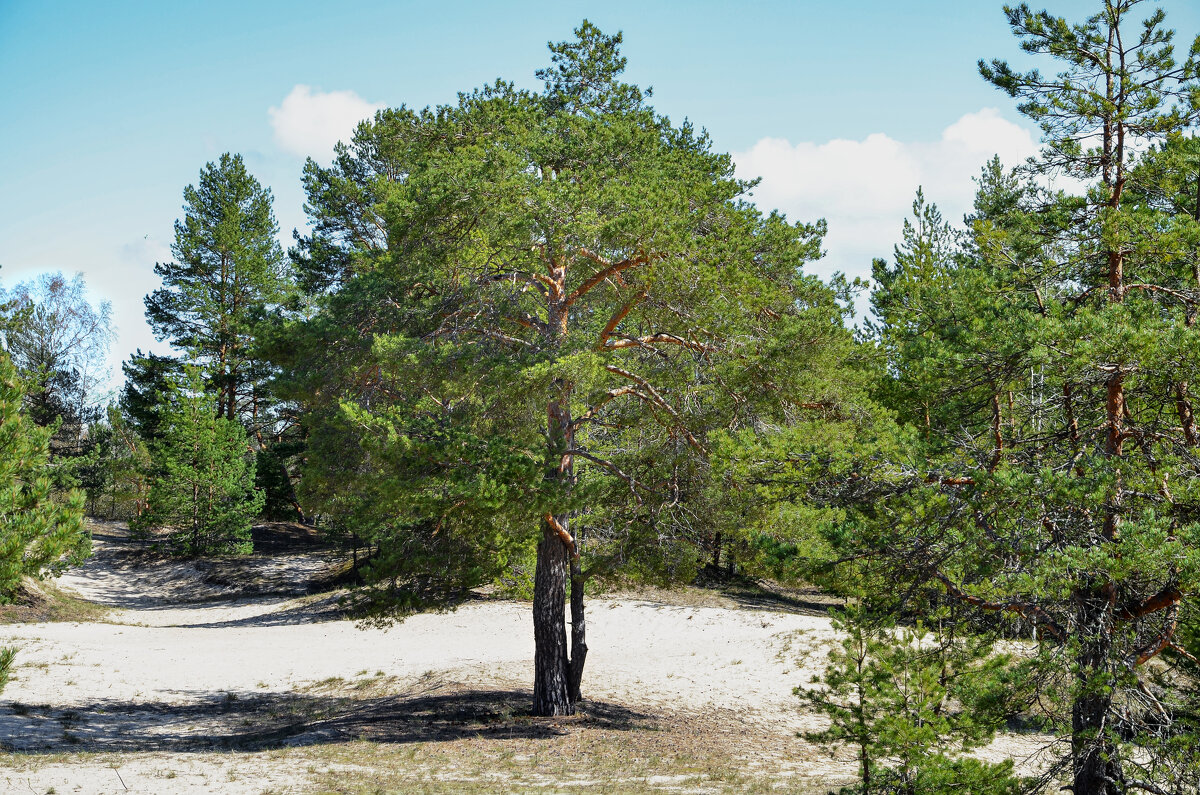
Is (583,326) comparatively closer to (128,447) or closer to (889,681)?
(889,681)

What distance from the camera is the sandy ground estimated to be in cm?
1014

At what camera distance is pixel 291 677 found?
1650 cm

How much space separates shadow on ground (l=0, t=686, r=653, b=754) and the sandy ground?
0.06 m

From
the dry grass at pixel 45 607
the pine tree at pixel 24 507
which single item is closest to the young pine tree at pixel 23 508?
the pine tree at pixel 24 507

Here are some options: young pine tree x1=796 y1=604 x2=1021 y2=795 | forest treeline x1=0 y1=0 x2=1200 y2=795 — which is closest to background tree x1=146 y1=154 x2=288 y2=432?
forest treeline x1=0 y1=0 x2=1200 y2=795

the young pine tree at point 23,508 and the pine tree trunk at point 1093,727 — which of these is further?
the young pine tree at point 23,508

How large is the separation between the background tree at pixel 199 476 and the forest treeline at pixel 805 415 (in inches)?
486

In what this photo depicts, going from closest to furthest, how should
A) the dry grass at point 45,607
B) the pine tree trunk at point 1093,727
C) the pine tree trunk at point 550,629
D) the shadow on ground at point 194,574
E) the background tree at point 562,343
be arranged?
the pine tree trunk at point 1093,727 → the background tree at point 562,343 → the pine tree trunk at point 550,629 → the dry grass at point 45,607 → the shadow on ground at point 194,574

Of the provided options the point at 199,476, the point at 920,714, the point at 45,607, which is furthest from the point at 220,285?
the point at 920,714

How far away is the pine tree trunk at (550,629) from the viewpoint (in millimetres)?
12078

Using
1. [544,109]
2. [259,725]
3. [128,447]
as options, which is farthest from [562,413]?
[128,447]

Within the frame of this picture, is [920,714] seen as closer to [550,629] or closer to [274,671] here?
[550,629]

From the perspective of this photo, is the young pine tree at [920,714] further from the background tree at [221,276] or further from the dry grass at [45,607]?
the background tree at [221,276]

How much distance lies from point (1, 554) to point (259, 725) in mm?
7435
